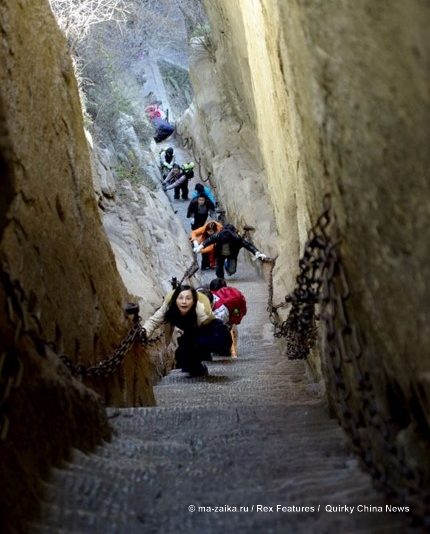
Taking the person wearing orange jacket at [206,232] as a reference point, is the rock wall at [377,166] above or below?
above

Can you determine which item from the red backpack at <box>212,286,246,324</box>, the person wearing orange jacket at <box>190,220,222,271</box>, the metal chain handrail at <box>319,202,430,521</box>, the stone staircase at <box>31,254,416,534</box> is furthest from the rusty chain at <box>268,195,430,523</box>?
the person wearing orange jacket at <box>190,220,222,271</box>

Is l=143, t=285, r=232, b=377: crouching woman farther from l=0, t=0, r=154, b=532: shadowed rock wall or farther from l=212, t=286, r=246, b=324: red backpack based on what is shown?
l=212, t=286, r=246, b=324: red backpack

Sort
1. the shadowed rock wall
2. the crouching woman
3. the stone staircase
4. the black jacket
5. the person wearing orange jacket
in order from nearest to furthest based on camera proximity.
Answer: the stone staircase → the shadowed rock wall → the crouching woman → the black jacket → the person wearing orange jacket

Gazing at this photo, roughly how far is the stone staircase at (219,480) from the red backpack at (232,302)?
4.37m

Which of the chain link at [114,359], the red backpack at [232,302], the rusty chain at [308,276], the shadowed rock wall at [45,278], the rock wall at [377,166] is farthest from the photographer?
the red backpack at [232,302]

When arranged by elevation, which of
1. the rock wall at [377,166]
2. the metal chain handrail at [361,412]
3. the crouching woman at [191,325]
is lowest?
the crouching woman at [191,325]

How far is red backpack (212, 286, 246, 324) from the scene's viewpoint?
9625mm

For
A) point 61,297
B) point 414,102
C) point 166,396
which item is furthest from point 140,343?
point 414,102

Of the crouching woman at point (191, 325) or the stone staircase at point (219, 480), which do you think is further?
the crouching woman at point (191, 325)

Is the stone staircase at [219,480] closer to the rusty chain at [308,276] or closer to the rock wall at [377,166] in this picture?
the rock wall at [377,166]

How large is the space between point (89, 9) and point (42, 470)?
44.6ft

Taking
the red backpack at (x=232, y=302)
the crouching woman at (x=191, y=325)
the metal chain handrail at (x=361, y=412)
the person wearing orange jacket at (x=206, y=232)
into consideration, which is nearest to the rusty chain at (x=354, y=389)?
the metal chain handrail at (x=361, y=412)

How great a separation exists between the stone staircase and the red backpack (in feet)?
14.3

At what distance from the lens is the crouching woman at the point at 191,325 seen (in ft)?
24.4
